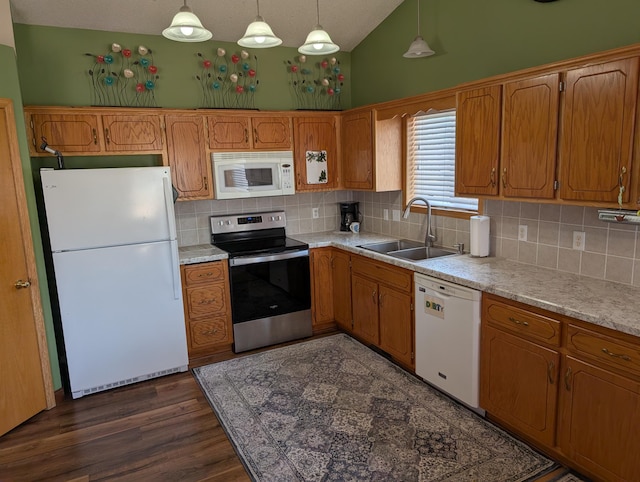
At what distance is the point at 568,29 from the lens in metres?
2.69

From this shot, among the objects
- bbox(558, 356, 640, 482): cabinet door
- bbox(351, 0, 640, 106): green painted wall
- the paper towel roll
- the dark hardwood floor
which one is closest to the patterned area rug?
the dark hardwood floor

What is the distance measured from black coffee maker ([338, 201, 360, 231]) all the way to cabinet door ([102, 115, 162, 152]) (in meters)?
2.01

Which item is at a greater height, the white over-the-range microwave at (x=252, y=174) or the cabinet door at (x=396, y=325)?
the white over-the-range microwave at (x=252, y=174)

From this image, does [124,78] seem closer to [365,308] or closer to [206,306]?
[206,306]

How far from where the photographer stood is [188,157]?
3916 millimetres

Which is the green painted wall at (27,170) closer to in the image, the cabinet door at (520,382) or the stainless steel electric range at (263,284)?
the stainless steel electric range at (263,284)

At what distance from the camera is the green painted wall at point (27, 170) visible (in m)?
2.93

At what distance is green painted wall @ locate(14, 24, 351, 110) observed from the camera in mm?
3551

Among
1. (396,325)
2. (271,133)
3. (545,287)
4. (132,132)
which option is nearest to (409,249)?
(396,325)

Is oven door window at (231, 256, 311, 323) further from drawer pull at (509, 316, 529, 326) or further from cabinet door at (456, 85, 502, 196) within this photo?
drawer pull at (509, 316, 529, 326)

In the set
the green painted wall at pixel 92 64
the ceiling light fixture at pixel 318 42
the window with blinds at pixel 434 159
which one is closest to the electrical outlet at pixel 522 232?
the window with blinds at pixel 434 159

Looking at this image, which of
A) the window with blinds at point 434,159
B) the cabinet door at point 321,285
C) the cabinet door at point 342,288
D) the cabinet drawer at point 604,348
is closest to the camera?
the cabinet drawer at point 604,348

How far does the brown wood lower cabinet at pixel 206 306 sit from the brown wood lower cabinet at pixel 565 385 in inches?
88.0

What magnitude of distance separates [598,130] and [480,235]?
1132 mm
